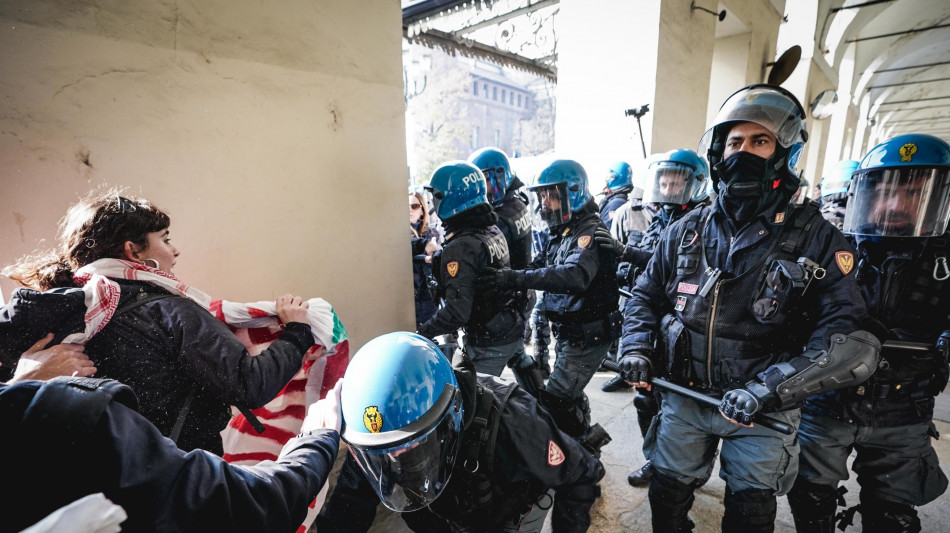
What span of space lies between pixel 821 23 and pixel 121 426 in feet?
42.5

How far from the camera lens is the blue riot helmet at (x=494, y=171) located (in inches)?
154

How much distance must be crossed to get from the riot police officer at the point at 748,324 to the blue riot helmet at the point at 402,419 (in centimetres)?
92

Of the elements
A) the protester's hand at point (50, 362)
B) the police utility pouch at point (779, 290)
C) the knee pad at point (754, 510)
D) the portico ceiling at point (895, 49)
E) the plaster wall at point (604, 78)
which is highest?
the portico ceiling at point (895, 49)

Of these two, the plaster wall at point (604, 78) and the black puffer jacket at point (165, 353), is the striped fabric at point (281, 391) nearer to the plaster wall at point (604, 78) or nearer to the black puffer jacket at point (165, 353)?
the black puffer jacket at point (165, 353)

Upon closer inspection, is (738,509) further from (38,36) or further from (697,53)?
(697,53)

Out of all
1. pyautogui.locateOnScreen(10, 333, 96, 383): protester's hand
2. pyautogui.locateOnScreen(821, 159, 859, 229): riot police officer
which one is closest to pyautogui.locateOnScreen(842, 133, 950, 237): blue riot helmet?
pyautogui.locateOnScreen(821, 159, 859, 229): riot police officer

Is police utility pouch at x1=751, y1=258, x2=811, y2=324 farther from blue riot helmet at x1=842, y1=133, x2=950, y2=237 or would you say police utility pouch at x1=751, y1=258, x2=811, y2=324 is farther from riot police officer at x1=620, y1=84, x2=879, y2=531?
blue riot helmet at x1=842, y1=133, x2=950, y2=237

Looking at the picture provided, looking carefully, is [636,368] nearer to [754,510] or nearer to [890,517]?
[754,510]

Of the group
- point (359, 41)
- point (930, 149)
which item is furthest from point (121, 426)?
point (930, 149)

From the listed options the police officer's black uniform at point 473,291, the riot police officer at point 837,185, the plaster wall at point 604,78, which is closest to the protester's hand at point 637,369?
the police officer's black uniform at point 473,291

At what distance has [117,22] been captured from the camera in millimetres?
1577

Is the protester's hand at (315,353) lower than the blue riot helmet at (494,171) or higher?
lower

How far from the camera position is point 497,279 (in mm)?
2562

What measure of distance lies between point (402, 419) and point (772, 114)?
1893mm
